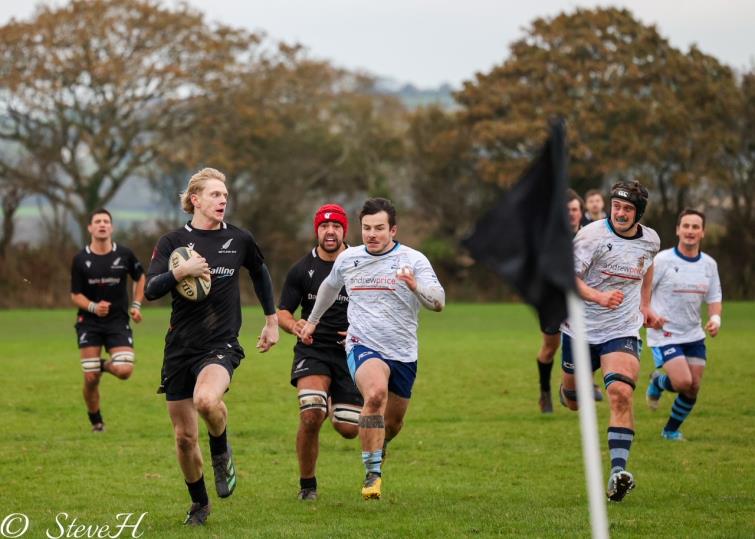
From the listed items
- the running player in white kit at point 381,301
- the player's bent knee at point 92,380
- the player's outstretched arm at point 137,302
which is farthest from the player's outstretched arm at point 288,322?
the player's bent knee at point 92,380

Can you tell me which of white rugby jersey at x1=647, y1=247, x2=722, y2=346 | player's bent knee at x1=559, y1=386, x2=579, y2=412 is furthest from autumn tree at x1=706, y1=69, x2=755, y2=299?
player's bent knee at x1=559, y1=386, x2=579, y2=412

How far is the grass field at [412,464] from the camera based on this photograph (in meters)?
8.19

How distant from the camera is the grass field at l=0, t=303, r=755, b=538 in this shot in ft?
26.9

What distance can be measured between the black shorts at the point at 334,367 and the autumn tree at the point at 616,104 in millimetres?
35440

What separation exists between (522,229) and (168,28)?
40.5m

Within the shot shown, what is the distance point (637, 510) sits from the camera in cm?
846

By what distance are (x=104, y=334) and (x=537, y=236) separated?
925 centimetres

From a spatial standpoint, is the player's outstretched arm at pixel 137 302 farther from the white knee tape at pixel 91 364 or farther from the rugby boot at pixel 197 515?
the rugby boot at pixel 197 515

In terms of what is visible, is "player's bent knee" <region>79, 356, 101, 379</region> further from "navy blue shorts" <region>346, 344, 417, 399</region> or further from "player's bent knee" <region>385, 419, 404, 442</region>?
"navy blue shorts" <region>346, 344, 417, 399</region>

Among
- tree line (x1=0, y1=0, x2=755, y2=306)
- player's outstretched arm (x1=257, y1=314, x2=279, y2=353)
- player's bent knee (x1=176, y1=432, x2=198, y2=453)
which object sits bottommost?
player's bent knee (x1=176, y1=432, x2=198, y2=453)

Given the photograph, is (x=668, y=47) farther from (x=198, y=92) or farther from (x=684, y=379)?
(x=684, y=379)

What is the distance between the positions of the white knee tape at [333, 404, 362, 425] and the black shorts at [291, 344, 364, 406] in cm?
4

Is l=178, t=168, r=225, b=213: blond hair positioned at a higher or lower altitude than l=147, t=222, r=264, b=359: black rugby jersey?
higher

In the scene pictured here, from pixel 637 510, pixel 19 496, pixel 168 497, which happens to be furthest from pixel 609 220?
pixel 19 496
